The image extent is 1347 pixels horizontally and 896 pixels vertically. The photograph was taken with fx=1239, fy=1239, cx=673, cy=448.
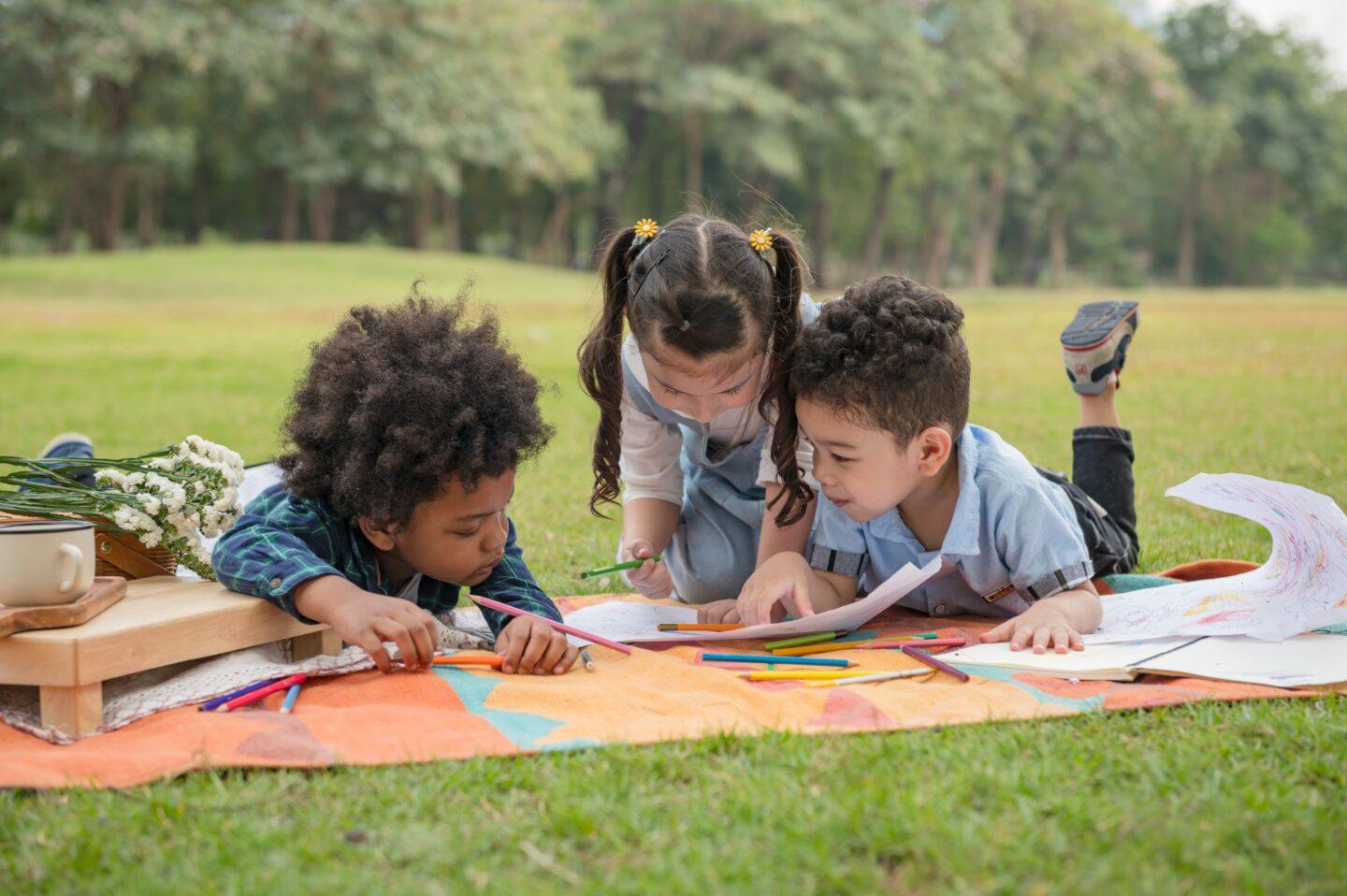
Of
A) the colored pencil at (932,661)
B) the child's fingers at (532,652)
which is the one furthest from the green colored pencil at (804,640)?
the child's fingers at (532,652)

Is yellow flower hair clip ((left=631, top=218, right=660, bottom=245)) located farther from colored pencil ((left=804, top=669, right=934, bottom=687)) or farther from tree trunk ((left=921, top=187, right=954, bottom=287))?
tree trunk ((left=921, top=187, right=954, bottom=287))

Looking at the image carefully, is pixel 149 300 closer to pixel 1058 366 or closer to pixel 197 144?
pixel 197 144

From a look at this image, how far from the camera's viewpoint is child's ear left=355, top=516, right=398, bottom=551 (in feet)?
9.54

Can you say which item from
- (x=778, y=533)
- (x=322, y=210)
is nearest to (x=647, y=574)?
(x=778, y=533)

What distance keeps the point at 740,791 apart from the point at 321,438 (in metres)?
1.40

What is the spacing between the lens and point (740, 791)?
2033 mm

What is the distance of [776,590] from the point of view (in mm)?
3230

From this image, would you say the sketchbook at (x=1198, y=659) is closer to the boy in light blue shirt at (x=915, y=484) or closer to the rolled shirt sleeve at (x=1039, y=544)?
the boy in light blue shirt at (x=915, y=484)

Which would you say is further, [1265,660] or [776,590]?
[776,590]

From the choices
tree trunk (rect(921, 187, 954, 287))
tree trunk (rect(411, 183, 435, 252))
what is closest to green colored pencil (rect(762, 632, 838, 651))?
tree trunk (rect(411, 183, 435, 252))

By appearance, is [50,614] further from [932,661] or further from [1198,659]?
[1198,659]

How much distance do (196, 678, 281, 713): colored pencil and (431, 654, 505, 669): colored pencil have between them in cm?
36

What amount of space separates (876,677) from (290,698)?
4.14ft

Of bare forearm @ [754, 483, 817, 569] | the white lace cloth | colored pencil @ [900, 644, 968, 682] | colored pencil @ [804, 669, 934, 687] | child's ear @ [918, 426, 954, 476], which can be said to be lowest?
the white lace cloth
